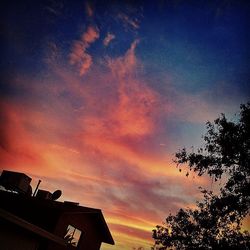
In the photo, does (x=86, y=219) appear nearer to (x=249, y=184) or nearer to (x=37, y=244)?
(x=37, y=244)

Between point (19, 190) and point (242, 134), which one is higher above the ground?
point (242, 134)

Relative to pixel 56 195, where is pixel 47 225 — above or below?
below

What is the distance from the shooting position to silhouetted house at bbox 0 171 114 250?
13.4 m

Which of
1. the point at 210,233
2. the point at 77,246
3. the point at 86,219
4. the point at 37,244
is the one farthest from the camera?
the point at 210,233

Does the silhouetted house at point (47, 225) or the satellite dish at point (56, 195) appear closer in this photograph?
the silhouetted house at point (47, 225)

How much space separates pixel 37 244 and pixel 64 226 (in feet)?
12.6

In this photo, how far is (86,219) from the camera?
2244cm

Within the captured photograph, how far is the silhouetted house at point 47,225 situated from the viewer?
1338 centimetres

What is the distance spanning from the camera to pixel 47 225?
1827 centimetres

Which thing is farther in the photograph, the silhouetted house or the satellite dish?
the satellite dish

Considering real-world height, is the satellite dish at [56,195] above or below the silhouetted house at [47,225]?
above

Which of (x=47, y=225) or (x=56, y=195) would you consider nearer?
(x=47, y=225)

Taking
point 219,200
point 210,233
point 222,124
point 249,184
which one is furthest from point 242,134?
point 210,233

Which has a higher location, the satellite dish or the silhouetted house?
the satellite dish
